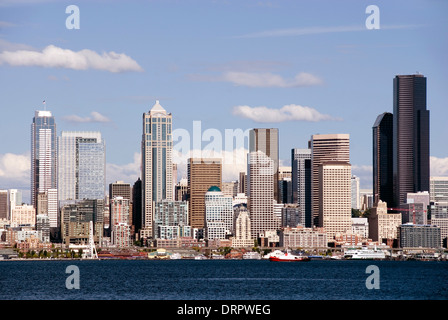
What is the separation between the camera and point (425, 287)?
81.8m
